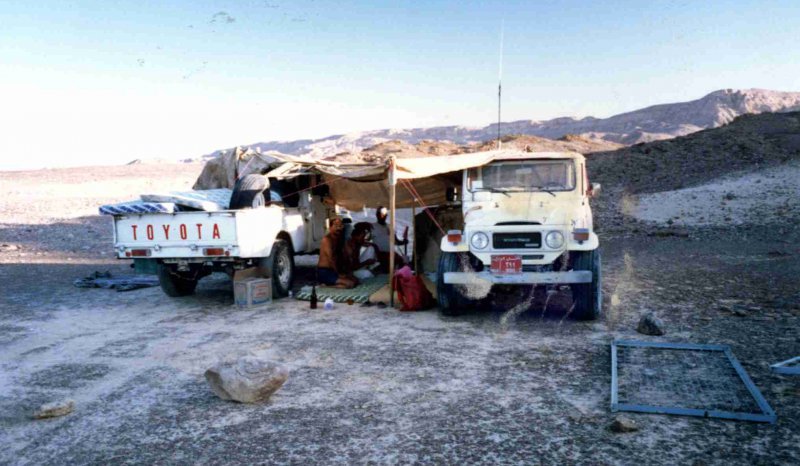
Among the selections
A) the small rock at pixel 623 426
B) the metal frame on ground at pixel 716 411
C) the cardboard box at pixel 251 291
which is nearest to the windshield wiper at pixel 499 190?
the metal frame on ground at pixel 716 411

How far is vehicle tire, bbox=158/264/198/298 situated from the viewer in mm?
9820

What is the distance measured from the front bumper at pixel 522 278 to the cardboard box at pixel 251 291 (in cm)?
303

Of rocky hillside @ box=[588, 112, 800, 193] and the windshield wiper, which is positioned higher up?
rocky hillside @ box=[588, 112, 800, 193]

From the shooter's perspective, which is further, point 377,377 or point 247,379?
point 377,377

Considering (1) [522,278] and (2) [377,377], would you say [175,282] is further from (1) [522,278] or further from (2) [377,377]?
(1) [522,278]

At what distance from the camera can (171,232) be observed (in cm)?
888

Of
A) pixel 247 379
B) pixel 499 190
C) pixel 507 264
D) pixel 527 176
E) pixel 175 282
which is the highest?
pixel 527 176

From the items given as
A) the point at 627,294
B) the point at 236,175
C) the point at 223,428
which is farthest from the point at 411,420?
the point at 236,175

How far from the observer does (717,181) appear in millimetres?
25000

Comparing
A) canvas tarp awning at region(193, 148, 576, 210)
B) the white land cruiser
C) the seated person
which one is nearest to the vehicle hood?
the white land cruiser

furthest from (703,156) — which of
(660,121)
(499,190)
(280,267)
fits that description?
(660,121)

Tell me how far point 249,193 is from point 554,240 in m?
4.63

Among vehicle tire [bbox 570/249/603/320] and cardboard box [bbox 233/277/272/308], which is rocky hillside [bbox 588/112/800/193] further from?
cardboard box [bbox 233/277/272/308]

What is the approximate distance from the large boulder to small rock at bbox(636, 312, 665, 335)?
410 centimetres
